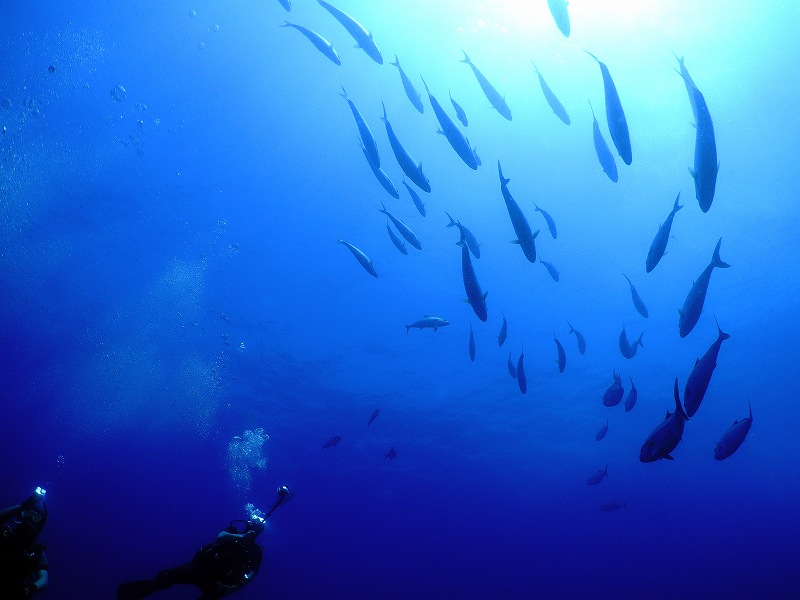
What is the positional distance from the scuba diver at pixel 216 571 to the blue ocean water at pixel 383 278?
9248 mm

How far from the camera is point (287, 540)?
58.8m

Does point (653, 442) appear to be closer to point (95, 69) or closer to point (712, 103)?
point (712, 103)

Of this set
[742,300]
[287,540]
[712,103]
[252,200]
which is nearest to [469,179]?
[712,103]

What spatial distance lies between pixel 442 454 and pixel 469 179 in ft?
91.2

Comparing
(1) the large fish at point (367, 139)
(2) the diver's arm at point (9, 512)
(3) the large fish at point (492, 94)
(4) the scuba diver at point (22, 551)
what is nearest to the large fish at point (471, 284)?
(1) the large fish at point (367, 139)

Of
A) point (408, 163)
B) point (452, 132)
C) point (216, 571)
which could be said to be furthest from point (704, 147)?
point (216, 571)

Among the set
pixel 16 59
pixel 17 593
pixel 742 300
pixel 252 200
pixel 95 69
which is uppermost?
pixel 16 59

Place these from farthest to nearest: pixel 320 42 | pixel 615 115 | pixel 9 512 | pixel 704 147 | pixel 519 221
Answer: pixel 320 42 → pixel 9 512 → pixel 519 221 → pixel 615 115 → pixel 704 147

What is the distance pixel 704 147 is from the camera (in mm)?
2811

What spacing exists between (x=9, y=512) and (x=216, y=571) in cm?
256

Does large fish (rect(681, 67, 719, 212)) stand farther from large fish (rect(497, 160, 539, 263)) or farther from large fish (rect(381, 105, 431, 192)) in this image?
large fish (rect(381, 105, 431, 192))

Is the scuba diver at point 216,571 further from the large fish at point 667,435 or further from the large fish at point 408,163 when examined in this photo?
the large fish at point 408,163

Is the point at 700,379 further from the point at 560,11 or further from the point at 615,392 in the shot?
the point at 615,392

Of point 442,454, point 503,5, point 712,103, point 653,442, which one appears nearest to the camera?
point 653,442
